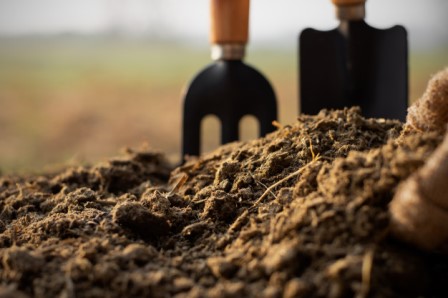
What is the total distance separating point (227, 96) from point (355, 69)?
45 cm

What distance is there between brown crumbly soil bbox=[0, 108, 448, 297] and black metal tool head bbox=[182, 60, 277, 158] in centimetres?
85

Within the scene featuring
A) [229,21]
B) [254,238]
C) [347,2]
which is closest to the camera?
[254,238]

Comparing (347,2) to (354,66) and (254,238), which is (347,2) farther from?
(254,238)

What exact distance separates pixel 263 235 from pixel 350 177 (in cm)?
17

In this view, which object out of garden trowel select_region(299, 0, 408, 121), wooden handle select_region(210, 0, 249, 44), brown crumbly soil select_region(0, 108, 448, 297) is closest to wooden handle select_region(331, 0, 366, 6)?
garden trowel select_region(299, 0, 408, 121)

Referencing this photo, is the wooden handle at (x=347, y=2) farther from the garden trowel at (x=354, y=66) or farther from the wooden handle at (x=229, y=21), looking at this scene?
A: the wooden handle at (x=229, y=21)

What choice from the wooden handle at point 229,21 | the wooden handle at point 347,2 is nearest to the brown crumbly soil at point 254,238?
the wooden handle at point 347,2

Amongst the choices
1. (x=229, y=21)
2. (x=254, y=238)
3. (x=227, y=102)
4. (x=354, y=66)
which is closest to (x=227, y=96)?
(x=227, y=102)

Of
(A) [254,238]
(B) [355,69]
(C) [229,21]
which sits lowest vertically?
(A) [254,238]

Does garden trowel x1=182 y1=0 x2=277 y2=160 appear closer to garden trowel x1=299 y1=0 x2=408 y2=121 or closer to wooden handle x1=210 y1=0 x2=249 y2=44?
wooden handle x1=210 y1=0 x2=249 y2=44

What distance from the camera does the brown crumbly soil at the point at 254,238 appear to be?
0.90 m

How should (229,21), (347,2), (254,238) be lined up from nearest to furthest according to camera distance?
1. (254,238)
2. (347,2)
3. (229,21)

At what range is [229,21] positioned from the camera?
2.16 metres

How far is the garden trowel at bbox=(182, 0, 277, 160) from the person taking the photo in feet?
7.22
